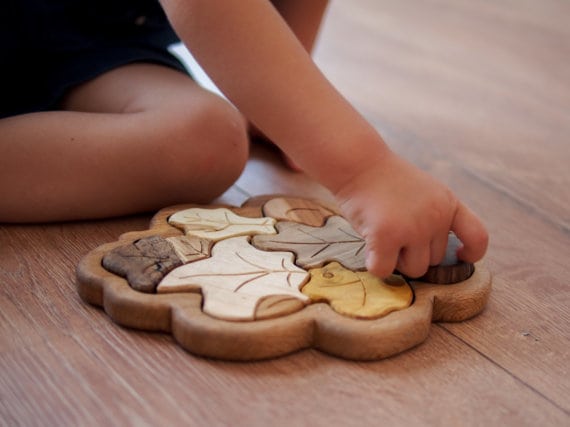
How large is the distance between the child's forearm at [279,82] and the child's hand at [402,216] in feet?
0.06

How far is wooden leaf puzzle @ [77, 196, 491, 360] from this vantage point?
0.64 meters

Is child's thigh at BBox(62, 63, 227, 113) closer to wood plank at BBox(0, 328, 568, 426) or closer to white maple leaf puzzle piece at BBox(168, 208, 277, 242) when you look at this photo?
white maple leaf puzzle piece at BBox(168, 208, 277, 242)

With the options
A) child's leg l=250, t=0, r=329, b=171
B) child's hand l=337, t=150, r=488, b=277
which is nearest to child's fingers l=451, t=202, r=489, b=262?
child's hand l=337, t=150, r=488, b=277

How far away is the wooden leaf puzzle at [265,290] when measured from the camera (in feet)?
2.11

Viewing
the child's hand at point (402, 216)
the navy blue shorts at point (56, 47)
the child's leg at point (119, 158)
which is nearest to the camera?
the child's hand at point (402, 216)

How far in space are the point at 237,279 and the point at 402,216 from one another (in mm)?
150

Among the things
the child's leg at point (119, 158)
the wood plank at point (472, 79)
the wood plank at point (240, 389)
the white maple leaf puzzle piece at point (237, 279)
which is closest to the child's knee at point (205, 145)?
the child's leg at point (119, 158)

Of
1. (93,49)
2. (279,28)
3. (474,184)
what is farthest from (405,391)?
(93,49)

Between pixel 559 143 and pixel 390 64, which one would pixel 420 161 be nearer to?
pixel 559 143

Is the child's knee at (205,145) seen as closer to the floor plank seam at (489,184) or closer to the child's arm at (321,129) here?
the child's arm at (321,129)

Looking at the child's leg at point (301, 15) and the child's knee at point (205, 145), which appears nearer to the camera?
the child's knee at point (205, 145)

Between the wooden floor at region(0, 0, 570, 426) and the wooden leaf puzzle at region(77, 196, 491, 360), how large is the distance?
0.01 metres

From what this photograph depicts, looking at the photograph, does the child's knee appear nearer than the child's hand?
No

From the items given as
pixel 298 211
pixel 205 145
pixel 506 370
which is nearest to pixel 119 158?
pixel 205 145
